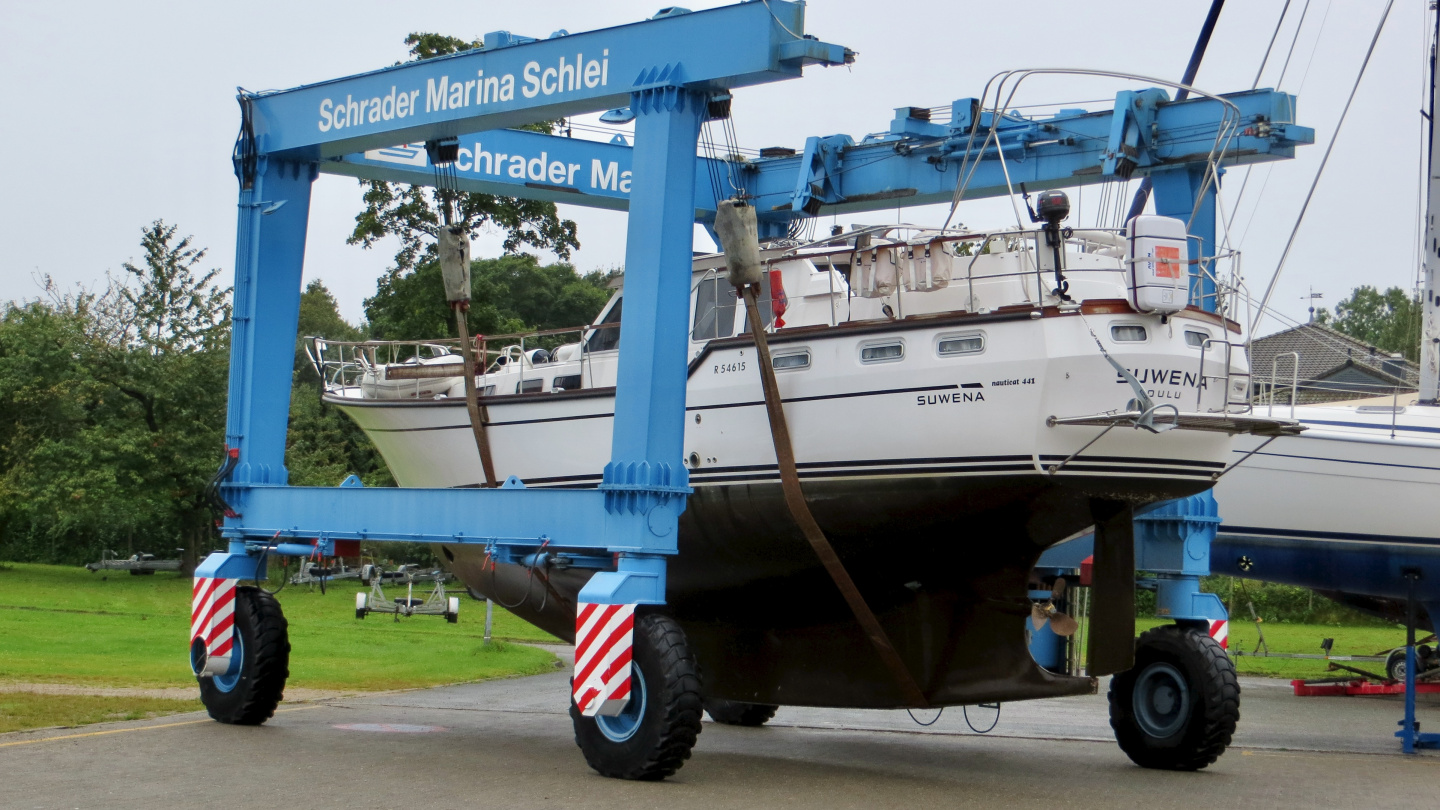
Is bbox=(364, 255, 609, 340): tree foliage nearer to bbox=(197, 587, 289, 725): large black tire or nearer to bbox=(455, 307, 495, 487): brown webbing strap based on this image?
bbox=(455, 307, 495, 487): brown webbing strap

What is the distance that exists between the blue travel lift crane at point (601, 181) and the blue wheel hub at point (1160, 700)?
297 centimetres

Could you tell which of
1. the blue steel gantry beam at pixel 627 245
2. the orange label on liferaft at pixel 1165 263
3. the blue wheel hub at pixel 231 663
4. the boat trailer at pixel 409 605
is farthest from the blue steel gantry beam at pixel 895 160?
the boat trailer at pixel 409 605

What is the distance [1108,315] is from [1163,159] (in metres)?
3.61

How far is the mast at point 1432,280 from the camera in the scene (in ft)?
59.2

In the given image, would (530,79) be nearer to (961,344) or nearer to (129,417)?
(961,344)

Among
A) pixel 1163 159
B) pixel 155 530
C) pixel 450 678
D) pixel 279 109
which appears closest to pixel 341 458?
pixel 155 530

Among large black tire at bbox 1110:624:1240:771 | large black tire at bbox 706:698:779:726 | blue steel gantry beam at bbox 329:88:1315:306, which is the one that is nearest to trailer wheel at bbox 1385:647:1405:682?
blue steel gantry beam at bbox 329:88:1315:306

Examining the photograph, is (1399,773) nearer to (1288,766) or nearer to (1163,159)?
(1288,766)

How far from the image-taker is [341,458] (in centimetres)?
4453

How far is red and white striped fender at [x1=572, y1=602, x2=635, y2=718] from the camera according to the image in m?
9.67

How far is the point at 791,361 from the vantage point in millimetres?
11281

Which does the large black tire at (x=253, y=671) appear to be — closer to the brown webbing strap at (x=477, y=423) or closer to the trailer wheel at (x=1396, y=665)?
the brown webbing strap at (x=477, y=423)

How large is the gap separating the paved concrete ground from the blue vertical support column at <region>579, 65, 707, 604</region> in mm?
1534

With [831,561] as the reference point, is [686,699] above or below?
below
